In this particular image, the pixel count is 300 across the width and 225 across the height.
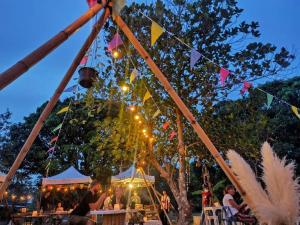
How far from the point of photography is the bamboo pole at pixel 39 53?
5.69 feet

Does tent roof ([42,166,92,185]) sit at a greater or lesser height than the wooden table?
greater

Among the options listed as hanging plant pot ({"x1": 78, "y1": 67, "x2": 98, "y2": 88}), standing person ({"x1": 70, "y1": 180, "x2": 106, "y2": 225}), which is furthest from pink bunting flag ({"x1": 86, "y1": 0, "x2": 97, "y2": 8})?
standing person ({"x1": 70, "y1": 180, "x2": 106, "y2": 225})

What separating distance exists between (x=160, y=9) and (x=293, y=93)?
13508 millimetres

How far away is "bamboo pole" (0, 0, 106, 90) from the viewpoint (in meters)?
1.73

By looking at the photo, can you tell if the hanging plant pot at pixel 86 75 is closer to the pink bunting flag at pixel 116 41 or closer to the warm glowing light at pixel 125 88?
the pink bunting flag at pixel 116 41

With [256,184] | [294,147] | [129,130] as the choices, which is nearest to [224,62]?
[129,130]

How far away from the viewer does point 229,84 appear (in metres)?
8.73

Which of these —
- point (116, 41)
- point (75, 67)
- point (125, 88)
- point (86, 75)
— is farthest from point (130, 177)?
point (75, 67)

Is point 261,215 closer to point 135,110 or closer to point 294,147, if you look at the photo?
point 135,110

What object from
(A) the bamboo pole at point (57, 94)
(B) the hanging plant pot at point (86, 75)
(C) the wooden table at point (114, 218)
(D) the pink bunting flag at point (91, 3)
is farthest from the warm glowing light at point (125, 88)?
(D) the pink bunting flag at point (91, 3)

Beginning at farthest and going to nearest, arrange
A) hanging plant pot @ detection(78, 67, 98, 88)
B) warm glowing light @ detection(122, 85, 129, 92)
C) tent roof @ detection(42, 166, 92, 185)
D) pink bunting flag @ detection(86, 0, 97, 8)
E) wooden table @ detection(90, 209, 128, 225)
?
tent roof @ detection(42, 166, 92, 185) < warm glowing light @ detection(122, 85, 129, 92) < wooden table @ detection(90, 209, 128, 225) < hanging plant pot @ detection(78, 67, 98, 88) < pink bunting flag @ detection(86, 0, 97, 8)

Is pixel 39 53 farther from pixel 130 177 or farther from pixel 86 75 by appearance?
pixel 130 177

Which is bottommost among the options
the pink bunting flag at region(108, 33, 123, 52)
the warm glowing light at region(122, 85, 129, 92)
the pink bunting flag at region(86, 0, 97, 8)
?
the pink bunting flag at region(86, 0, 97, 8)

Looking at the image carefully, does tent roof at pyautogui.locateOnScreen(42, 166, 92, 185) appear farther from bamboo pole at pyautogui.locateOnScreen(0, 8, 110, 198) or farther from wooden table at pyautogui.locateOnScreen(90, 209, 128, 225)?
bamboo pole at pyautogui.locateOnScreen(0, 8, 110, 198)
